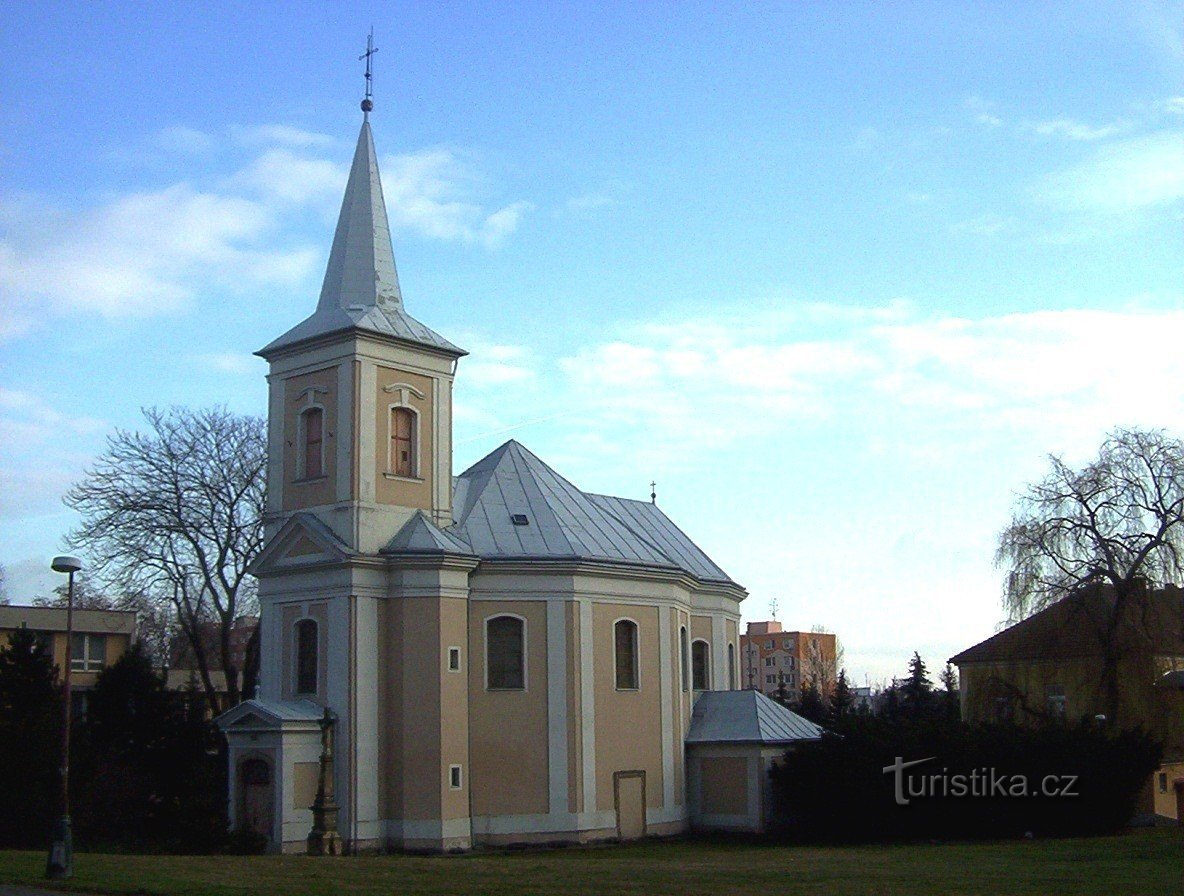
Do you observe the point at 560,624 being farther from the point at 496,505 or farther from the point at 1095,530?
the point at 1095,530

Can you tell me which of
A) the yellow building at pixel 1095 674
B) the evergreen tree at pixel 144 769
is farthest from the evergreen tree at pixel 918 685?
the evergreen tree at pixel 144 769

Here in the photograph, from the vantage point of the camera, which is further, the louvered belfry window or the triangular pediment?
the louvered belfry window

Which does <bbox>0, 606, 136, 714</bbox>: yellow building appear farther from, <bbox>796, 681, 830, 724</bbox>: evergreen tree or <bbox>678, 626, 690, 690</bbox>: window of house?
<bbox>796, 681, 830, 724</bbox>: evergreen tree

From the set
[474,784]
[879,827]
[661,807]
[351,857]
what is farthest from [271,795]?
[879,827]

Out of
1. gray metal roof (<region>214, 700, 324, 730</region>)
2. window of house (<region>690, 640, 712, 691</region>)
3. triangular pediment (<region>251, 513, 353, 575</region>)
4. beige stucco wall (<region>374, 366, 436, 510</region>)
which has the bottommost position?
gray metal roof (<region>214, 700, 324, 730</region>)

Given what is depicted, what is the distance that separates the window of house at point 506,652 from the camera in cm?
3525

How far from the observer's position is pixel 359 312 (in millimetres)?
35625

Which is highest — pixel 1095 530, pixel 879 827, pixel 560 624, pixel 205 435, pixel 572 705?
pixel 205 435

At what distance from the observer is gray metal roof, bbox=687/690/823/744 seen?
1547 inches

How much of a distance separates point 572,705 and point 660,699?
12.7ft

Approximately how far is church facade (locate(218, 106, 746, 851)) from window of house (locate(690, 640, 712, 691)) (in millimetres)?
4835

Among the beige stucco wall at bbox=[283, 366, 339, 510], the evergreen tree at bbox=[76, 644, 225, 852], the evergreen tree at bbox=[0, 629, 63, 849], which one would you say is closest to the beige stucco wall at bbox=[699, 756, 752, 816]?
the evergreen tree at bbox=[76, 644, 225, 852]

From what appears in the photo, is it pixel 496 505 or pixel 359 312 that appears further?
pixel 496 505

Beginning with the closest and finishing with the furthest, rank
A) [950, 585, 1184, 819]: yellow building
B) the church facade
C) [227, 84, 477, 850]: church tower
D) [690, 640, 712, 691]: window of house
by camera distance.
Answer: [227, 84, 477, 850]: church tower → the church facade → [950, 585, 1184, 819]: yellow building → [690, 640, 712, 691]: window of house
